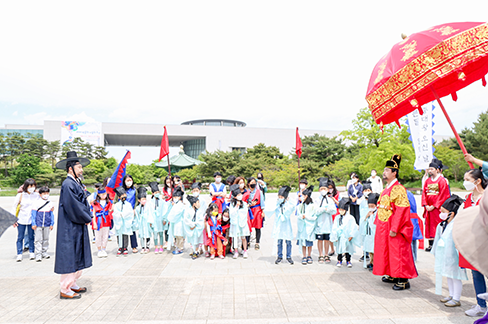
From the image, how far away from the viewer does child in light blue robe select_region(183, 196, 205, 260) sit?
Answer: 262 inches

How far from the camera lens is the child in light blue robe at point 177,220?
6.89 metres

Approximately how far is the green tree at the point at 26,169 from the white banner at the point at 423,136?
36.1 meters

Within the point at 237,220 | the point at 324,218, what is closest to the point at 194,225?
the point at 237,220

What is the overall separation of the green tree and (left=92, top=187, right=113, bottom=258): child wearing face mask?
102 feet

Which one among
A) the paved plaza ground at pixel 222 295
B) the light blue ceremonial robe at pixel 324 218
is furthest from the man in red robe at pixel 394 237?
the light blue ceremonial robe at pixel 324 218

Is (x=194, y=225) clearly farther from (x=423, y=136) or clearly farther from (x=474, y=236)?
(x=423, y=136)

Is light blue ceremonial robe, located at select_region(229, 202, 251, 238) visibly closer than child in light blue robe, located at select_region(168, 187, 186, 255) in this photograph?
Yes

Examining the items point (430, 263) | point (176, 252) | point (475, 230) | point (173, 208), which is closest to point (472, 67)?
point (475, 230)

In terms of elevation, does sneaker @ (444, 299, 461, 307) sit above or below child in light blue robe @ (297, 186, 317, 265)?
below

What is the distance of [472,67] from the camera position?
13.1ft

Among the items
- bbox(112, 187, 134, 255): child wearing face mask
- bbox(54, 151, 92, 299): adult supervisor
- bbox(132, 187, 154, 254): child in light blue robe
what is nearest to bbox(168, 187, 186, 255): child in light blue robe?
bbox(132, 187, 154, 254): child in light blue robe

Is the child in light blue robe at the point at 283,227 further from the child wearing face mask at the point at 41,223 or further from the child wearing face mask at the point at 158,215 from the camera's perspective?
the child wearing face mask at the point at 41,223

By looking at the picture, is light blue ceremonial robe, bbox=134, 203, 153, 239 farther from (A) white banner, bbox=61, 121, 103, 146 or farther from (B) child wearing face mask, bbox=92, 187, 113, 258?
(A) white banner, bbox=61, 121, 103, 146

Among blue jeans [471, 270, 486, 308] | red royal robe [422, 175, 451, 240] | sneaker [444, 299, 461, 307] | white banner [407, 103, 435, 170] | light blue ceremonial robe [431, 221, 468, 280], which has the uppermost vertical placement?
white banner [407, 103, 435, 170]
